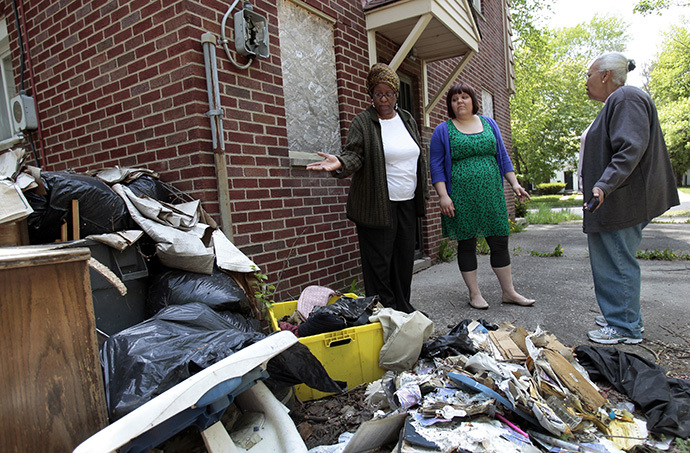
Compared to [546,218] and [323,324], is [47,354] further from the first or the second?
[546,218]

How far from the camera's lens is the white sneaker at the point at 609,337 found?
2.60m

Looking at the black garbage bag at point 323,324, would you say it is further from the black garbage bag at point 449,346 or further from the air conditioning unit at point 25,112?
the air conditioning unit at point 25,112

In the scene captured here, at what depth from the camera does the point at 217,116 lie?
2.68 m

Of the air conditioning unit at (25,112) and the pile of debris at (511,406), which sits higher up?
the air conditioning unit at (25,112)

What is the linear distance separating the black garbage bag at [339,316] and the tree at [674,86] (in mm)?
27282

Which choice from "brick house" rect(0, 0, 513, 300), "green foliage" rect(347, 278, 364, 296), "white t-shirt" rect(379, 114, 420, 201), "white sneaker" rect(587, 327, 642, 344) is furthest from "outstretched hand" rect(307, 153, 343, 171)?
"white sneaker" rect(587, 327, 642, 344)

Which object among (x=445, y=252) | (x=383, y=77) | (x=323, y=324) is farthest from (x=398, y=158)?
(x=445, y=252)

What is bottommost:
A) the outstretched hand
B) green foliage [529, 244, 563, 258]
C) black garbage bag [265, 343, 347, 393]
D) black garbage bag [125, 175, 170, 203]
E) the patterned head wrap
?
green foliage [529, 244, 563, 258]

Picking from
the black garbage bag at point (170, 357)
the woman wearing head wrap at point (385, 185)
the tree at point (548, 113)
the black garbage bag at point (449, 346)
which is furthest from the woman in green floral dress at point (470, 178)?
the tree at point (548, 113)

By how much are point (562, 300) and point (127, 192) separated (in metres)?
3.49

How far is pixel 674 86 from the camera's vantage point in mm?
23031

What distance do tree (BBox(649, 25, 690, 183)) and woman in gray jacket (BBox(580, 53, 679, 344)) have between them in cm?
2568

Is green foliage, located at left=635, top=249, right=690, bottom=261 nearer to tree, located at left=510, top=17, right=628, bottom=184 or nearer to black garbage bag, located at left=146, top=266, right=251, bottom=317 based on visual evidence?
black garbage bag, located at left=146, top=266, right=251, bottom=317

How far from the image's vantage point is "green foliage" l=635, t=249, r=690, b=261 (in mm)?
5027
